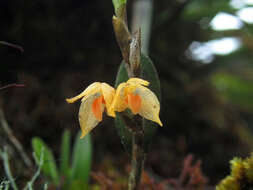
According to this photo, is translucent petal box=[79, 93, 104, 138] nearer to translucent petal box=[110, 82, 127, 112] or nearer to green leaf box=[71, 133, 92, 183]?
translucent petal box=[110, 82, 127, 112]

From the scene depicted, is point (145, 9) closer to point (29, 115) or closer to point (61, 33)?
point (61, 33)

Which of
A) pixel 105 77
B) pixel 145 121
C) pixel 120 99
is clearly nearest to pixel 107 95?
pixel 120 99

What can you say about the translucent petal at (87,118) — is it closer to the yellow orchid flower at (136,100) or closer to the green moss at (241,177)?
the yellow orchid flower at (136,100)

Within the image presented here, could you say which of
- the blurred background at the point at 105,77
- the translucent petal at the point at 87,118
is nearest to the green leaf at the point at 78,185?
the blurred background at the point at 105,77

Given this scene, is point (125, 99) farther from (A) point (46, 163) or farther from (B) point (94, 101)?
(A) point (46, 163)

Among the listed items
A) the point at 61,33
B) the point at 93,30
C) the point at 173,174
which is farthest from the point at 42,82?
the point at 173,174

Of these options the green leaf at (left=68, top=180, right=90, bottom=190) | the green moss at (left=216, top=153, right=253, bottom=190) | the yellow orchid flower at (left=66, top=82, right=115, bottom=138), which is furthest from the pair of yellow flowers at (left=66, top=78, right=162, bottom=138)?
the green leaf at (left=68, top=180, right=90, bottom=190)

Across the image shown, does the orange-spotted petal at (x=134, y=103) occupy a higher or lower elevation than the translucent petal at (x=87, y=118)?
higher
